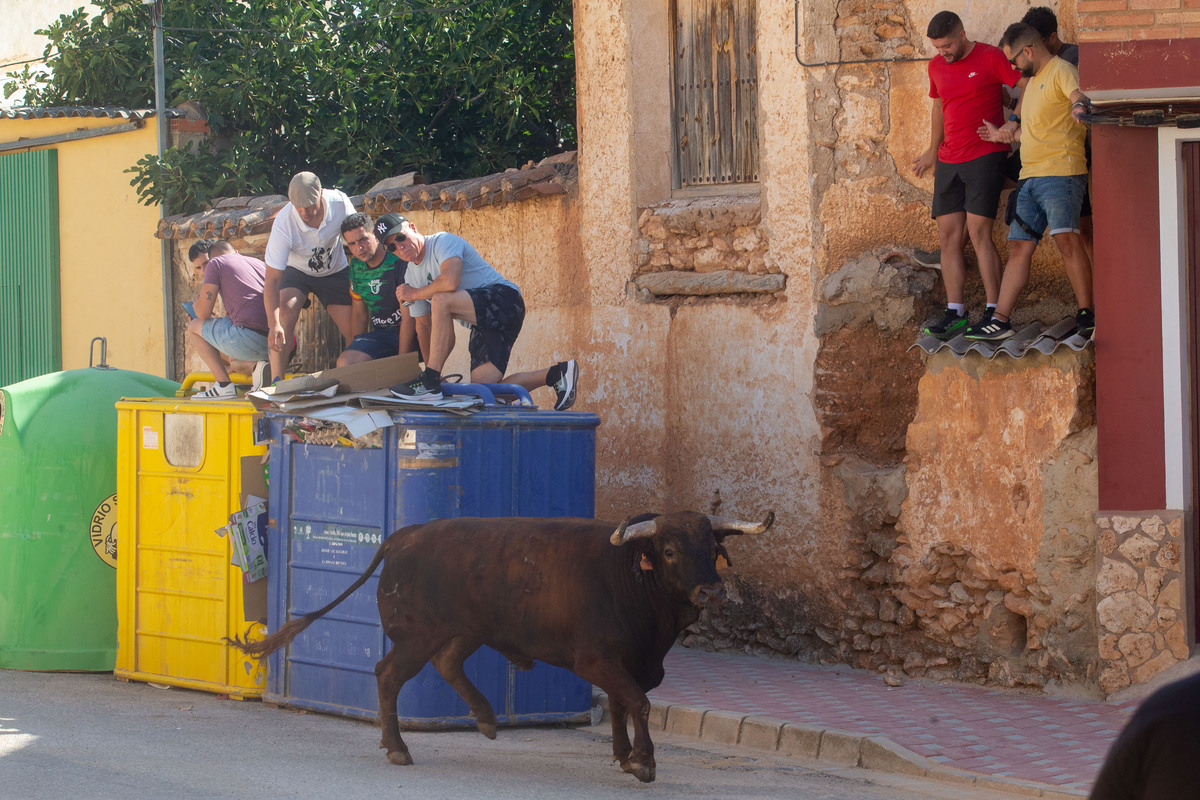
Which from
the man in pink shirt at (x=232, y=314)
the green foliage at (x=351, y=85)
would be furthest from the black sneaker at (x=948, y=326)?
the green foliage at (x=351, y=85)

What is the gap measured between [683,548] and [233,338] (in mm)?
5385

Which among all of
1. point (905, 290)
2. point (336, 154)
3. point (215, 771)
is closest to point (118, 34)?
point (336, 154)

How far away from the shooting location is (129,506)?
8492 millimetres

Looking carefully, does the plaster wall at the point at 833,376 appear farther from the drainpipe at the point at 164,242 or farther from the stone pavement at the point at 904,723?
the drainpipe at the point at 164,242

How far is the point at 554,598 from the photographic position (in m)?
6.36

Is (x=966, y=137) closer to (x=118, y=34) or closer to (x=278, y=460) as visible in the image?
(x=278, y=460)

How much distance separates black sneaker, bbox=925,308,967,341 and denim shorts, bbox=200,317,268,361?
499 centimetres

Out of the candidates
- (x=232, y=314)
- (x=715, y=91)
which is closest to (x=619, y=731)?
(x=715, y=91)

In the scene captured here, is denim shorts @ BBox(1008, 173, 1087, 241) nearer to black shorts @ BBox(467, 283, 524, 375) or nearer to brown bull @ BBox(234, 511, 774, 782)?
brown bull @ BBox(234, 511, 774, 782)

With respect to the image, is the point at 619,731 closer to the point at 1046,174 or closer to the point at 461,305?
the point at 461,305

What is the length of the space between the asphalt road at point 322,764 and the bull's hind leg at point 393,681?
0.34ft

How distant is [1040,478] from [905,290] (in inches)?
58.5

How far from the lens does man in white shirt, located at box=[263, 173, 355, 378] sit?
9.54 metres

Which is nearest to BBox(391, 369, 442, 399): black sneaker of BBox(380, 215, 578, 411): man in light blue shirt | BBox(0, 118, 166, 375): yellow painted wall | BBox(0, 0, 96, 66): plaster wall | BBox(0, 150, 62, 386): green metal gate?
BBox(380, 215, 578, 411): man in light blue shirt
